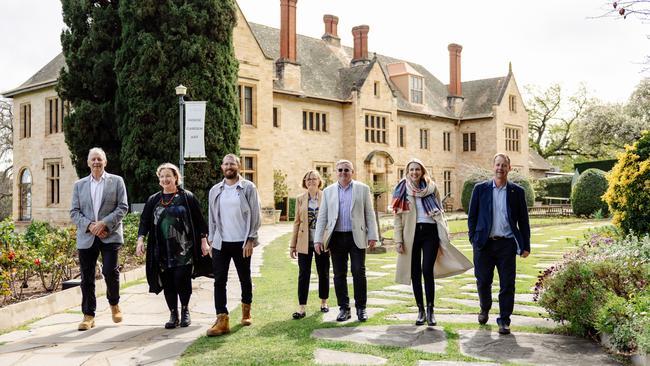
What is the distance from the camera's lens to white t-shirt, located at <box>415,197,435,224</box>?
6.62m

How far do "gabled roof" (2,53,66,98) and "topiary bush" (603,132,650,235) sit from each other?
74.4ft

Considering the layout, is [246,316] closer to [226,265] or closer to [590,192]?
[226,265]

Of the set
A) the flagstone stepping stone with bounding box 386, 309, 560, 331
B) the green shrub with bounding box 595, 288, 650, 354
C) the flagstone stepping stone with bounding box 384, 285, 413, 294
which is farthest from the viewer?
the flagstone stepping stone with bounding box 384, 285, 413, 294

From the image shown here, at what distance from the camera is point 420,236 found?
665cm

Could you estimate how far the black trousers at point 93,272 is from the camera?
6.64 m

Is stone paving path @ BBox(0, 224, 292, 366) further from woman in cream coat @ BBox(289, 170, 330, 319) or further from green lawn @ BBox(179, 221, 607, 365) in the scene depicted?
woman in cream coat @ BBox(289, 170, 330, 319)

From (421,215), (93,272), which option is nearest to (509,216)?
(421,215)

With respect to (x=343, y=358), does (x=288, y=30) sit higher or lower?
higher

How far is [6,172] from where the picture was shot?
42000 mm

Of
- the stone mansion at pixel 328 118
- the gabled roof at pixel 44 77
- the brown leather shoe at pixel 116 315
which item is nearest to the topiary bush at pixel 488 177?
the stone mansion at pixel 328 118

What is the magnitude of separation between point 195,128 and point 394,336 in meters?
11.2

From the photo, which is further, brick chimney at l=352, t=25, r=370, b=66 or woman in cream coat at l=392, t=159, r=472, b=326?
brick chimney at l=352, t=25, r=370, b=66

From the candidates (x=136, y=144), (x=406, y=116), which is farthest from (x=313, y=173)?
(x=406, y=116)

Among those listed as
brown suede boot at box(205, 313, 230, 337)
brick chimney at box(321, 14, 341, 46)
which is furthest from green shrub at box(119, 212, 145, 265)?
brick chimney at box(321, 14, 341, 46)
